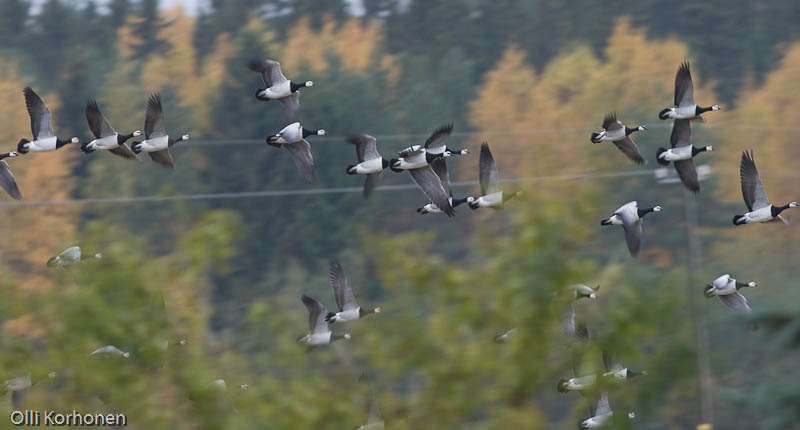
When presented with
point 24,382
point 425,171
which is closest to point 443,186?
point 425,171

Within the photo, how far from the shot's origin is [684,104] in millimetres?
9125

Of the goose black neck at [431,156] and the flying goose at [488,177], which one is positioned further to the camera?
the flying goose at [488,177]

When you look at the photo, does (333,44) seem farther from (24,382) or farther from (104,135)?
(104,135)

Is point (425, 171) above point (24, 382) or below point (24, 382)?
above

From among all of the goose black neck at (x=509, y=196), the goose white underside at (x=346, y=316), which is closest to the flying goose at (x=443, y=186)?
the goose black neck at (x=509, y=196)

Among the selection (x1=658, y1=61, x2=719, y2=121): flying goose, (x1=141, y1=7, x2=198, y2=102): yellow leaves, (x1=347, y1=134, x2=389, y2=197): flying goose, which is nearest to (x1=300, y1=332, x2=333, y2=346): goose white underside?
(x1=347, y1=134, x2=389, y2=197): flying goose

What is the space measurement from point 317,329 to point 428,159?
2021mm

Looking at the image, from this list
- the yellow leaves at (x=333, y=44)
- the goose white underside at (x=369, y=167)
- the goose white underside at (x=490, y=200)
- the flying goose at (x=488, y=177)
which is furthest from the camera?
the yellow leaves at (x=333, y=44)

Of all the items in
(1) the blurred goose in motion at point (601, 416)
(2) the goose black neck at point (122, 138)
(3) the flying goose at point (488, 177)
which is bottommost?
(1) the blurred goose in motion at point (601, 416)

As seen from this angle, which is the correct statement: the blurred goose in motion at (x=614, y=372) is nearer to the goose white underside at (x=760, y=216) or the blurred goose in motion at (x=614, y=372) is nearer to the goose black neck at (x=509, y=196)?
the goose black neck at (x=509, y=196)

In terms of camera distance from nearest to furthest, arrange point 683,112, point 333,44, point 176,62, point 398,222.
A: point 683,112
point 398,222
point 176,62
point 333,44

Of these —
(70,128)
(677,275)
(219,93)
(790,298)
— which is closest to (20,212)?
Answer: (70,128)

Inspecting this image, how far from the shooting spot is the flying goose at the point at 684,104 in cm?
891

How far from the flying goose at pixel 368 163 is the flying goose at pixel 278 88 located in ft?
1.61
